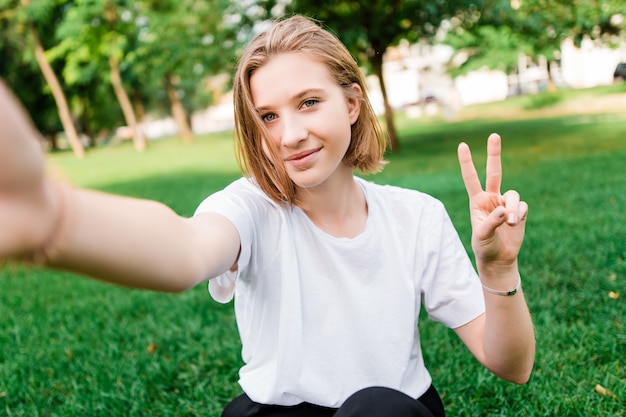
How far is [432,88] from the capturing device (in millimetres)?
51719

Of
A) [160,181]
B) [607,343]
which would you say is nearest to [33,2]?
[160,181]

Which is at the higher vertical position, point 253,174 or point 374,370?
point 253,174

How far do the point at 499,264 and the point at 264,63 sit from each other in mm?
804

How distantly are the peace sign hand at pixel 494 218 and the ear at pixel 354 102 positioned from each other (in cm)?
39

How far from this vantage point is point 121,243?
81cm

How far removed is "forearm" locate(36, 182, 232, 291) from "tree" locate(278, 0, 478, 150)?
1137 centimetres

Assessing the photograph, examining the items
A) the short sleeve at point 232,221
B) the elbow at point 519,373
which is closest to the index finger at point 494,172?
the elbow at point 519,373

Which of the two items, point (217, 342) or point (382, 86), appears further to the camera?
point (382, 86)

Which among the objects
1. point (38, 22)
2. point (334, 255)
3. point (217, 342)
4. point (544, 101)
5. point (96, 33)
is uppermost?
point (38, 22)

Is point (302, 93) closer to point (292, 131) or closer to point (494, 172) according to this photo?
point (292, 131)

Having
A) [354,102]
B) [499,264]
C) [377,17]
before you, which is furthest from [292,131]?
[377,17]

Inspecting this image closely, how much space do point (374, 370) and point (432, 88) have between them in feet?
173

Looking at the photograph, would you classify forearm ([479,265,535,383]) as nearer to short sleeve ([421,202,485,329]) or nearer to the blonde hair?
short sleeve ([421,202,485,329])

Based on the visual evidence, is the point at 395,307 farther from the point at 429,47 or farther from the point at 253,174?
the point at 429,47
